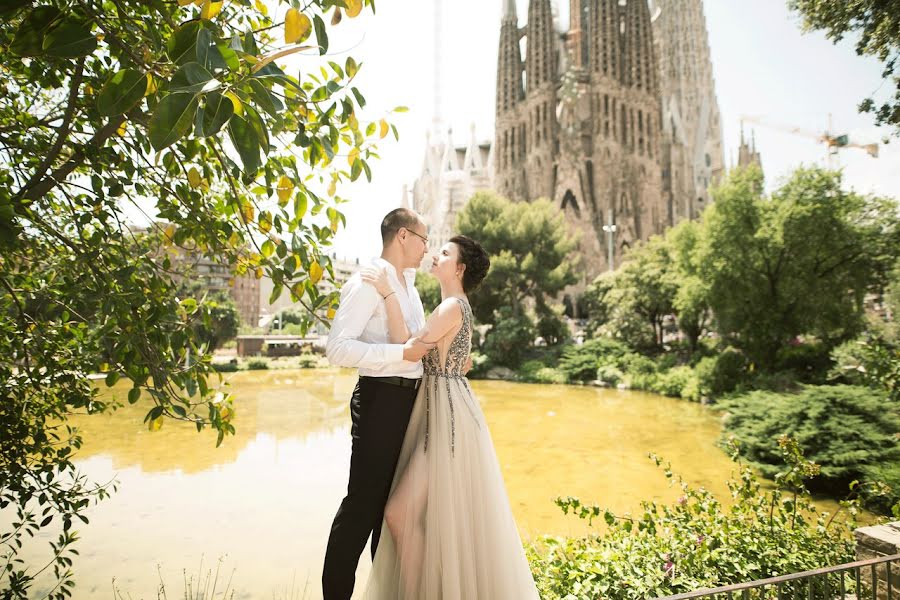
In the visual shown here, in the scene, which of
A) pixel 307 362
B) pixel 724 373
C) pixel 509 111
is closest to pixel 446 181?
pixel 509 111

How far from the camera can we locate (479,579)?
235 centimetres

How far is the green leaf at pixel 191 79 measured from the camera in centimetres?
83

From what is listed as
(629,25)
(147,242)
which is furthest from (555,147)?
(147,242)

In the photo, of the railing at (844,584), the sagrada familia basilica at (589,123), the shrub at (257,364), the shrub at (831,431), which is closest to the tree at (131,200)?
the railing at (844,584)

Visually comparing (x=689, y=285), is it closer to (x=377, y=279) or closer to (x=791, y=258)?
(x=791, y=258)

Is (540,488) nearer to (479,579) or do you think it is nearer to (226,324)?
(479,579)

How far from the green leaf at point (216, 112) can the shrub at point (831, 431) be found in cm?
758

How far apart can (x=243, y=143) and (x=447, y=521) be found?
192 centimetres

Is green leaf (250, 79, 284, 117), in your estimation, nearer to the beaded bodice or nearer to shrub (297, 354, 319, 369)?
the beaded bodice

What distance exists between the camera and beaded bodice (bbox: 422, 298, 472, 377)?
8.52 feet

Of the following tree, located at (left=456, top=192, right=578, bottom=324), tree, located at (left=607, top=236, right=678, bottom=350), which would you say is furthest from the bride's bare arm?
tree, located at (left=456, top=192, right=578, bottom=324)

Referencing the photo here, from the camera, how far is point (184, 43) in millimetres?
997

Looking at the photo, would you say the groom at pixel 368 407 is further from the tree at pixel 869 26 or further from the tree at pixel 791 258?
the tree at pixel 791 258

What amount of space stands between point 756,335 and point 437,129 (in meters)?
68.6
